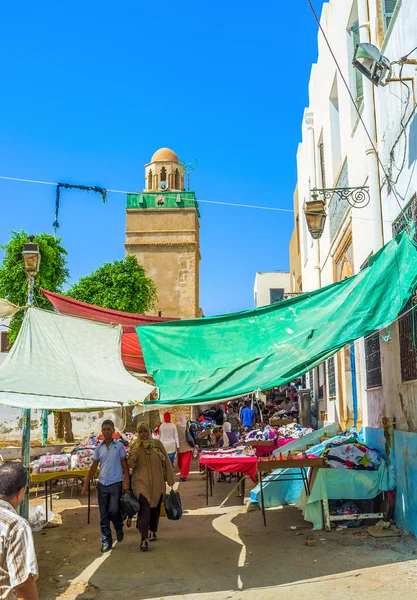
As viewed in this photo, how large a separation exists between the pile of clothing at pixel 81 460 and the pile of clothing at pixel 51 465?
0.59 feet

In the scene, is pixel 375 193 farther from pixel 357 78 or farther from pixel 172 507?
pixel 172 507

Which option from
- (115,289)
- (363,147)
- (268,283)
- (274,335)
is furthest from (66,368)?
(268,283)

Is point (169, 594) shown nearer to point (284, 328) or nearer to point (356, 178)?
point (284, 328)

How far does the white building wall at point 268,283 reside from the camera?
40.3 m

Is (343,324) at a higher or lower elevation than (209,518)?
higher

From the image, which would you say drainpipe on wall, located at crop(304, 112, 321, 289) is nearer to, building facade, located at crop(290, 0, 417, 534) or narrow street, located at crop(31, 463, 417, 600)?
building facade, located at crop(290, 0, 417, 534)

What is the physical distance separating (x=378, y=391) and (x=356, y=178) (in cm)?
326

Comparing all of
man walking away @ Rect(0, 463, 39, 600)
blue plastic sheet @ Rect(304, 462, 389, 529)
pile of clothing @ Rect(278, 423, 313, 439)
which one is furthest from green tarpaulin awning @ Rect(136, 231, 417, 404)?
pile of clothing @ Rect(278, 423, 313, 439)

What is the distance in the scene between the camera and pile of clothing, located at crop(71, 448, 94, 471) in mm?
9852

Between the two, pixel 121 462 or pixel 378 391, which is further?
pixel 378 391

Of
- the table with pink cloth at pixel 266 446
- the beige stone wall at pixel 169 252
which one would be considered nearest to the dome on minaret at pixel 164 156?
the beige stone wall at pixel 169 252

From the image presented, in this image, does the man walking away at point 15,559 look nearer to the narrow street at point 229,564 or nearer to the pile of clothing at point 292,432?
the narrow street at point 229,564

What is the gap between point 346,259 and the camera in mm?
10852

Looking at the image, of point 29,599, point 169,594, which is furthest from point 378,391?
point 29,599
